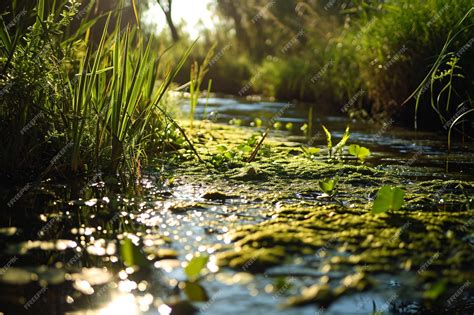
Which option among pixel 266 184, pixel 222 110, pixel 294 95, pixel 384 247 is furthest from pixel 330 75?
pixel 384 247

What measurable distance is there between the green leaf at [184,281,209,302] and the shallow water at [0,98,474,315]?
16 millimetres

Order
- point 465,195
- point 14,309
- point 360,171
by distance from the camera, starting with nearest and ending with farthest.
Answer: point 14,309
point 465,195
point 360,171

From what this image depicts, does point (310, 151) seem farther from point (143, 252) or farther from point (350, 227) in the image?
point (143, 252)

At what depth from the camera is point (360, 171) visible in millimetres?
2611

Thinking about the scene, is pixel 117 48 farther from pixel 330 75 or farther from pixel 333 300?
pixel 330 75

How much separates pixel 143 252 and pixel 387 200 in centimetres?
80

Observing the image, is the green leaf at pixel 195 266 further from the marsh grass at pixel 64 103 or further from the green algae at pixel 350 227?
the marsh grass at pixel 64 103

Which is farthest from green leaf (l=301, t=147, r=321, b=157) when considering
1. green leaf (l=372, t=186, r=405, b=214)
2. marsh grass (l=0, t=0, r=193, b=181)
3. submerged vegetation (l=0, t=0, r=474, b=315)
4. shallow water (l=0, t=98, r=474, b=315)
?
green leaf (l=372, t=186, r=405, b=214)

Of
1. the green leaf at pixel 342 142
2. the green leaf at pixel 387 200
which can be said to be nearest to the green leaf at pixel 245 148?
the green leaf at pixel 342 142

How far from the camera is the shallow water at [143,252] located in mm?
1222

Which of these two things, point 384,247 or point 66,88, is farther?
point 66,88

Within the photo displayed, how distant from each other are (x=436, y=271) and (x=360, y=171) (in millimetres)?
1258

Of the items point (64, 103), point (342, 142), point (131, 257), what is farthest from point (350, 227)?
point (64, 103)

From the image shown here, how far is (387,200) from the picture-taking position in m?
1.80
